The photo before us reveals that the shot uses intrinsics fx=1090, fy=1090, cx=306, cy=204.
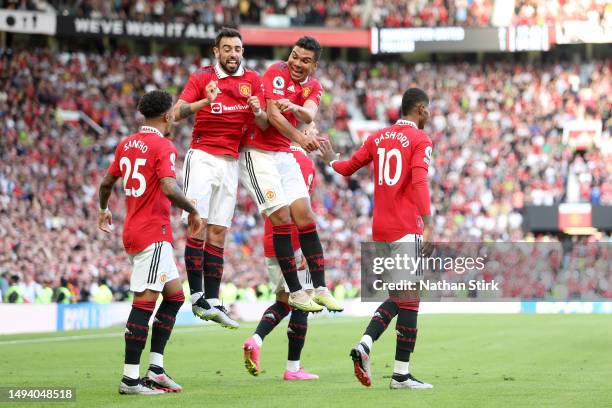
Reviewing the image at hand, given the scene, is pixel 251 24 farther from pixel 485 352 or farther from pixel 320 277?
pixel 320 277

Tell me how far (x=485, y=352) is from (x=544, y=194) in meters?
22.3

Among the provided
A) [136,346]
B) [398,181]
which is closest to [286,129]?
[398,181]

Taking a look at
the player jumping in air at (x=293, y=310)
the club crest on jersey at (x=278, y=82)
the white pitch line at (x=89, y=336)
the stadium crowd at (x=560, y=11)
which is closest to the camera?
the club crest on jersey at (x=278, y=82)

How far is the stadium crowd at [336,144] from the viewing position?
2905 centimetres

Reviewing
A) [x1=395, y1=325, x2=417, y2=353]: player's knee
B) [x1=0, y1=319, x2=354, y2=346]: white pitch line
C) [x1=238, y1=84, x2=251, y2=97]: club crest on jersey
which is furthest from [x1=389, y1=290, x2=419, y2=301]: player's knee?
[x1=0, y1=319, x2=354, y2=346]: white pitch line

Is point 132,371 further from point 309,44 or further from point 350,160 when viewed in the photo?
point 309,44

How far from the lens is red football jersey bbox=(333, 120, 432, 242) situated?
1121 cm

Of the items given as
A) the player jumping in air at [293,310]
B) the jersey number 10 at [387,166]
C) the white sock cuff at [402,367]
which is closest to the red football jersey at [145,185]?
the player jumping in air at [293,310]

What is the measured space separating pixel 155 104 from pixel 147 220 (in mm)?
1170

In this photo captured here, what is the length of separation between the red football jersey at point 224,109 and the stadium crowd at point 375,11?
2921 centimetres

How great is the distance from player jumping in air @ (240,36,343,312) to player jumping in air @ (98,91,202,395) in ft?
3.64

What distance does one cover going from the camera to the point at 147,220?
10828 millimetres

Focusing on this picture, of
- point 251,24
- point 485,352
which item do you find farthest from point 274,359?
point 251,24

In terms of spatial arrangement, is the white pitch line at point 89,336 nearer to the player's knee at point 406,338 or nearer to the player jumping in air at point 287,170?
the player jumping in air at point 287,170
